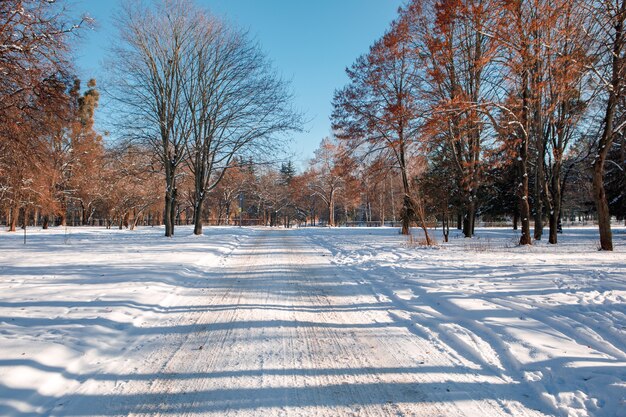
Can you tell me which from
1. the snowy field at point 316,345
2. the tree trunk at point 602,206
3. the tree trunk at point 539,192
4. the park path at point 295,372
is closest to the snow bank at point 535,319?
the snowy field at point 316,345

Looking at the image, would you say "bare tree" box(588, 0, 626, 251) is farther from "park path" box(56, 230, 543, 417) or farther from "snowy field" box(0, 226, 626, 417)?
"park path" box(56, 230, 543, 417)

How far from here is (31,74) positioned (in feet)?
27.9

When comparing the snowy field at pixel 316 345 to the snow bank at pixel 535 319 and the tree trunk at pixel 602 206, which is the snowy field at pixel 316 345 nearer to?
the snow bank at pixel 535 319

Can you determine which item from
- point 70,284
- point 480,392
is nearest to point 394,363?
point 480,392

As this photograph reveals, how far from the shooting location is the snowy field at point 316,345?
10.7ft

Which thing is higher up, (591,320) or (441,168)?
(441,168)

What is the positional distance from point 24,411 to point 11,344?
156 centimetres

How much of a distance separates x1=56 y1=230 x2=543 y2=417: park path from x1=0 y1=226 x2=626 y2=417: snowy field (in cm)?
2

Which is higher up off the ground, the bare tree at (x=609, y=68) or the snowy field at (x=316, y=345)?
the bare tree at (x=609, y=68)

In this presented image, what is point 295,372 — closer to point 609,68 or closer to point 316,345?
point 316,345

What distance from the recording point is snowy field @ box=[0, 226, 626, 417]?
3.27 meters

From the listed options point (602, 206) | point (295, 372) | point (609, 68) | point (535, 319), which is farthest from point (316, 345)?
point (609, 68)

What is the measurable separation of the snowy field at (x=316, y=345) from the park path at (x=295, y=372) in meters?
0.02

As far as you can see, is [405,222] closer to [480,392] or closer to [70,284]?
[70,284]
